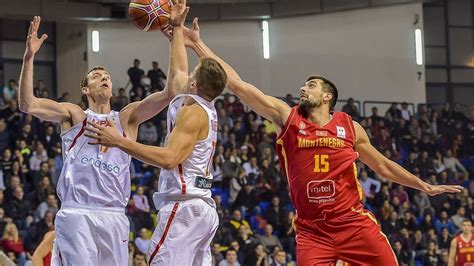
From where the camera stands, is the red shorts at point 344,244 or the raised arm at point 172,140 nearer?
the raised arm at point 172,140

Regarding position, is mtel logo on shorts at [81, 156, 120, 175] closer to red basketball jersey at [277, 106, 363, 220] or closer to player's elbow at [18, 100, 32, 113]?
player's elbow at [18, 100, 32, 113]

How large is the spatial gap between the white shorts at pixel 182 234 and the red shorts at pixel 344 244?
53.6 inches

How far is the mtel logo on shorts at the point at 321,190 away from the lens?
8242mm

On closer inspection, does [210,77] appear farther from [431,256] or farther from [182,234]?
[431,256]

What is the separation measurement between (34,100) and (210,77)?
164cm

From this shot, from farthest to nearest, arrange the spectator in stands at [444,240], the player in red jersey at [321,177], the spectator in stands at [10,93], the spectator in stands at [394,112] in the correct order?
the spectator in stands at [394,112]
the spectator in stands at [10,93]
the spectator in stands at [444,240]
the player in red jersey at [321,177]

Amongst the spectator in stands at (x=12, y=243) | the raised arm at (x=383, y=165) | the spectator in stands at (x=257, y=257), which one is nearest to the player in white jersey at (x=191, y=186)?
the raised arm at (x=383, y=165)

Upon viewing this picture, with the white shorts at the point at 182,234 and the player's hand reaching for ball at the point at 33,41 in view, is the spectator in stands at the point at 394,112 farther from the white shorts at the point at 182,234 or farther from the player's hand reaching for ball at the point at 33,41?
the white shorts at the point at 182,234

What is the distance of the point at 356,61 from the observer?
27.6m

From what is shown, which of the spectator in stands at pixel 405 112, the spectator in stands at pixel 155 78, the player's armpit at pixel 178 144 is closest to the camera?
the player's armpit at pixel 178 144

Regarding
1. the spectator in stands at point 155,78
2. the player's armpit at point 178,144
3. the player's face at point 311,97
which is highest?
the spectator in stands at point 155,78

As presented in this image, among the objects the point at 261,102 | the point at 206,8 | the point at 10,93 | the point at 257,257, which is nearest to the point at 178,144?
the point at 261,102

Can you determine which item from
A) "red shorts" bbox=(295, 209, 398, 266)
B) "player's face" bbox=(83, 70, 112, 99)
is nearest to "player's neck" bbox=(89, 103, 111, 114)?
"player's face" bbox=(83, 70, 112, 99)

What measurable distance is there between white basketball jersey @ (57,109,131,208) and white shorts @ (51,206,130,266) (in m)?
0.09
